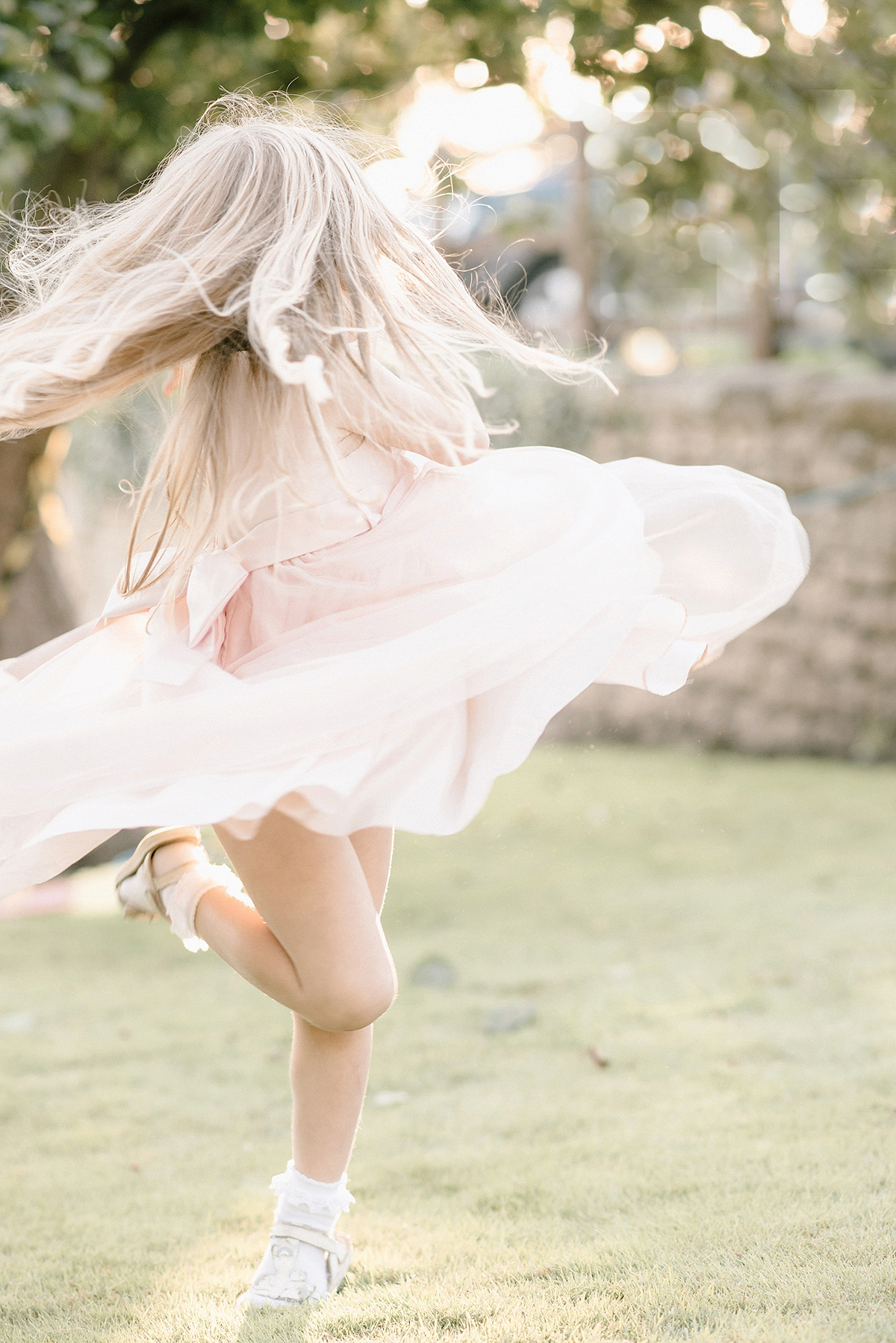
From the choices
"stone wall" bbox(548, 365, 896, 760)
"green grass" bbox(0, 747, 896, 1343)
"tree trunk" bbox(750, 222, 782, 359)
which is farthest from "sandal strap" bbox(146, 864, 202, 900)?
"tree trunk" bbox(750, 222, 782, 359)

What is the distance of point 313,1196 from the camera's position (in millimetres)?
1806

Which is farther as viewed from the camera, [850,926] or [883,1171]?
[850,926]

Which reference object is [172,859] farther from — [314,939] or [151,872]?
[314,939]

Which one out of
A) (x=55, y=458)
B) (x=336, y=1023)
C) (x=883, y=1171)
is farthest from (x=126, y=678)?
(x=55, y=458)

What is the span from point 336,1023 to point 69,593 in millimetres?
4116

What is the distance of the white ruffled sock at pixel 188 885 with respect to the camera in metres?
1.84

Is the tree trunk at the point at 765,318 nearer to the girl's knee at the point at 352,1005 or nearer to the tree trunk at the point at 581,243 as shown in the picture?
the tree trunk at the point at 581,243

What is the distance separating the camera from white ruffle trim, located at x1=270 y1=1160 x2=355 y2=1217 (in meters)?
1.80

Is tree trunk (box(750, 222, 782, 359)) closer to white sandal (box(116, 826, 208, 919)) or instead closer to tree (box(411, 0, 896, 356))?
tree (box(411, 0, 896, 356))

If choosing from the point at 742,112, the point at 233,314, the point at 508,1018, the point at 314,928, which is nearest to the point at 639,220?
the point at 742,112

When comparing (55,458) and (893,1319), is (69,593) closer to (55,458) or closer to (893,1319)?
(55,458)

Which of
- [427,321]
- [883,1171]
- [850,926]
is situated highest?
[427,321]

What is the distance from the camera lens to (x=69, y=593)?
17.9 ft

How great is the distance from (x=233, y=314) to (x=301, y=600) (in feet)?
1.29
